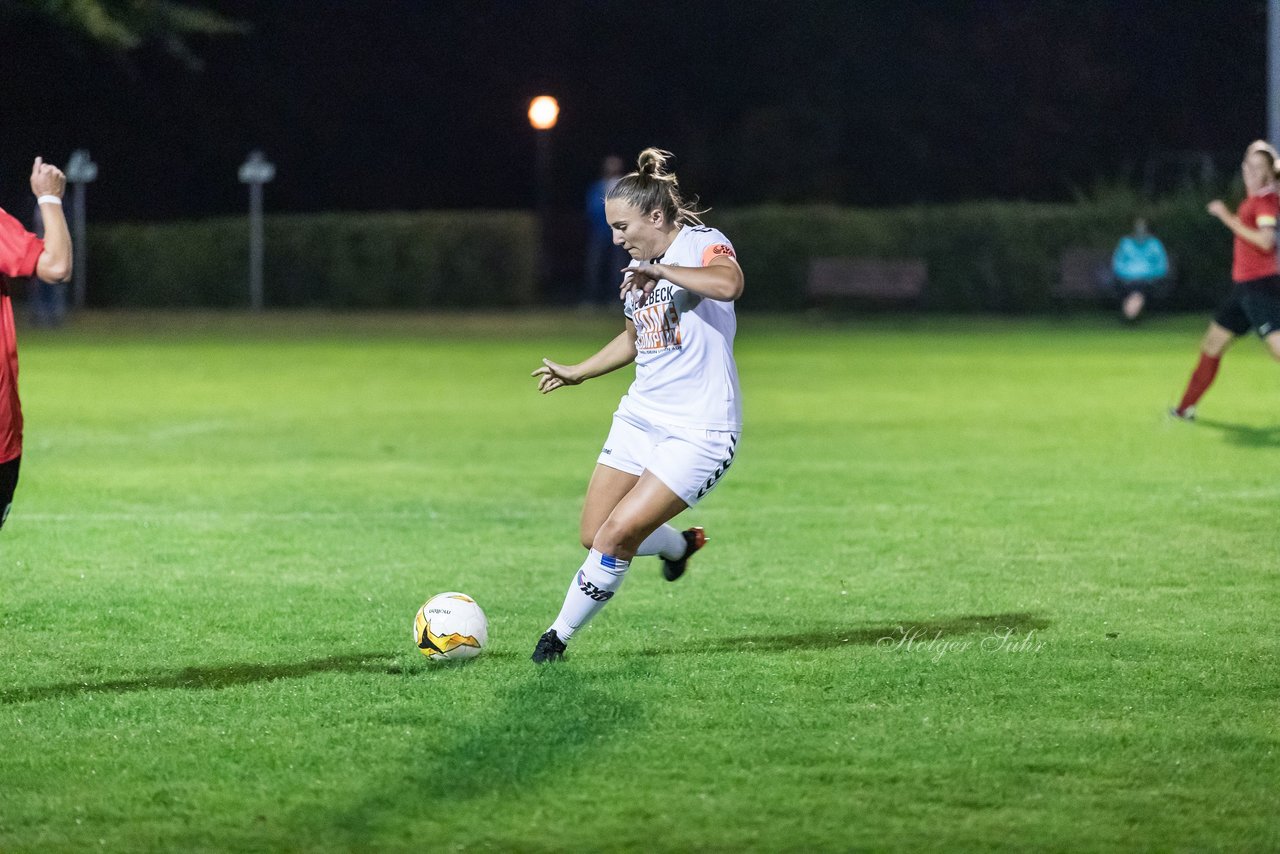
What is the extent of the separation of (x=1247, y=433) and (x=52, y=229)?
11.1m

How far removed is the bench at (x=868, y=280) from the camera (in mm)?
32906

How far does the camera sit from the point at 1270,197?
1352 cm

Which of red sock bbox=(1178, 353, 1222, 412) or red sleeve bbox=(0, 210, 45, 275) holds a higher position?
red sleeve bbox=(0, 210, 45, 275)

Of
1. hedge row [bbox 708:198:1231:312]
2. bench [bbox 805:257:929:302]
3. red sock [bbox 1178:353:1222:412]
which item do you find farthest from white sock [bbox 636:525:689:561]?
hedge row [bbox 708:198:1231:312]

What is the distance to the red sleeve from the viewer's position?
5762 millimetres

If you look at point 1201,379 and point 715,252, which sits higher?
point 715,252

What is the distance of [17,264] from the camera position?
577 cm

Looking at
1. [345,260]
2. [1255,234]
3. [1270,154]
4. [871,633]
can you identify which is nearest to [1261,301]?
[1255,234]

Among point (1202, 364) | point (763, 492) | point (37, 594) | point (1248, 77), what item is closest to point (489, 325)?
point (1202, 364)

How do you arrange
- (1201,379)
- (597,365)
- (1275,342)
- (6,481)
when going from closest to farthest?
1. (6,481)
2. (597,365)
3. (1275,342)
4. (1201,379)

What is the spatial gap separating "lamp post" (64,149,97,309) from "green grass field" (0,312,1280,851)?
1594cm

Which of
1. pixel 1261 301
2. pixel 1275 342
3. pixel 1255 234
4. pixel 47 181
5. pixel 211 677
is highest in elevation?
pixel 47 181

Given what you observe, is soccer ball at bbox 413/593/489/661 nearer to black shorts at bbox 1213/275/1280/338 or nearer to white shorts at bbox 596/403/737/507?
white shorts at bbox 596/403/737/507

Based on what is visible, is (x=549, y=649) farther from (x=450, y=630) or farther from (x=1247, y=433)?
(x=1247, y=433)
